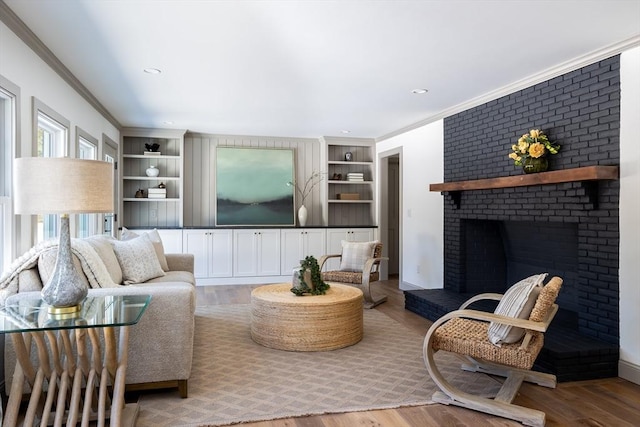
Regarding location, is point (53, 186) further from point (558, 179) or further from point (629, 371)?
point (629, 371)

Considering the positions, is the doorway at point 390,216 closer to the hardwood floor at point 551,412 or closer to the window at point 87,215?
the window at point 87,215

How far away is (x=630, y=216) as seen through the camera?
10.5ft

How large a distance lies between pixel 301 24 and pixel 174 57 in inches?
48.9

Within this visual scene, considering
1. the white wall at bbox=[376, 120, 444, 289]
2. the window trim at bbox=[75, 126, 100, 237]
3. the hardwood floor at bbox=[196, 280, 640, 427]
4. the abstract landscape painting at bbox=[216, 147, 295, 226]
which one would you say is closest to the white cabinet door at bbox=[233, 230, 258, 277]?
the abstract landscape painting at bbox=[216, 147, 295, 226]

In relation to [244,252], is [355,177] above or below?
above

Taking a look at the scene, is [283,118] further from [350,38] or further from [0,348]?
[0,348]

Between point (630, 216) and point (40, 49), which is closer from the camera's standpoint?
point (630, 216)

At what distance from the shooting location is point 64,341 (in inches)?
91.8

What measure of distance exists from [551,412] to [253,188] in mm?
5572

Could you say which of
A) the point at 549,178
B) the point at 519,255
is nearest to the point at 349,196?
the point at 519,255

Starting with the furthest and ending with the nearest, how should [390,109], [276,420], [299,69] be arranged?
[390,109] → [299,69] → [276,420]

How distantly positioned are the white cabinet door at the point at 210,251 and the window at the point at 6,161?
3811 mm

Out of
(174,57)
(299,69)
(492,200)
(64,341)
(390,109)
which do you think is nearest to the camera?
(64,341)

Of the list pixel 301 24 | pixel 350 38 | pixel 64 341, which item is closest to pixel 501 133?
pixel 350 38
